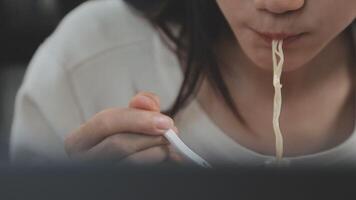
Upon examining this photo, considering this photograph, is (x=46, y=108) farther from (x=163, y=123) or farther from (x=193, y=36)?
(x=163, y=123)

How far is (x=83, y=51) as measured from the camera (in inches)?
37.0

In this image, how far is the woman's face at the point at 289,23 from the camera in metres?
0.61

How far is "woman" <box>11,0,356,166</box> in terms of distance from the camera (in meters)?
0.84

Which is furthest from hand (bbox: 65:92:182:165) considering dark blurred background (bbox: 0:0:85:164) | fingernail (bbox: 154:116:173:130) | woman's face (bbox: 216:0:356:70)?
dark blurred background (bbox: 0:0:85:164)

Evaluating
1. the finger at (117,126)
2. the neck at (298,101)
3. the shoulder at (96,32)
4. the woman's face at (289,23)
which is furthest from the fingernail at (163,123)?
the shoulder at (96,32)

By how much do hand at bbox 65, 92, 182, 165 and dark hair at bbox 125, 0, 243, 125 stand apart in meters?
0.23

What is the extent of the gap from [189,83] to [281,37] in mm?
244

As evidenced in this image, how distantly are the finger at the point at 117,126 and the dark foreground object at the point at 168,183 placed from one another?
330 mm

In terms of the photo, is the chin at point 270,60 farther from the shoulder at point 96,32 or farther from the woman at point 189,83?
the shoulder at point 96,32

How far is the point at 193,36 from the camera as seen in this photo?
0.90 meters

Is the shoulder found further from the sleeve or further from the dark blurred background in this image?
the dark blurred background

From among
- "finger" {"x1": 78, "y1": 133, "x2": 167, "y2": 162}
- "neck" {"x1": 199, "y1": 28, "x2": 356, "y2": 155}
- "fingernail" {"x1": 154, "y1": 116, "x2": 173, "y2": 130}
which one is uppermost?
"fingernail" {"x1": 154, "y1": 116, "x2": 173, "y2": 130}

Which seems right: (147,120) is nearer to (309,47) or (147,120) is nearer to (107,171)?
(309,47)

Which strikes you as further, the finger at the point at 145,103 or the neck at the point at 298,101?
the neck at the point at 298,101
